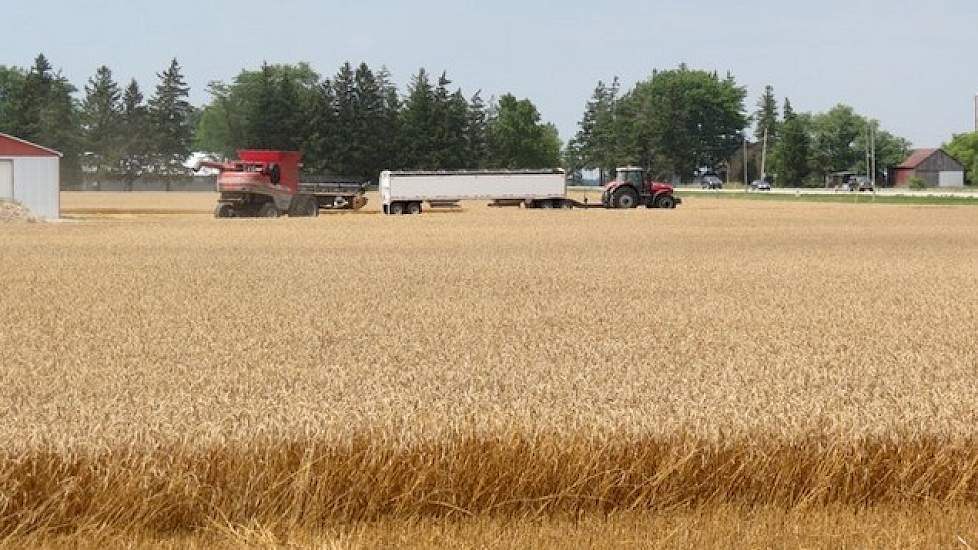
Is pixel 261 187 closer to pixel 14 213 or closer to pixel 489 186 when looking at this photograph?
pixel 14 213

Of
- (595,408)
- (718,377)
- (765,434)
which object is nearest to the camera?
(765,434)

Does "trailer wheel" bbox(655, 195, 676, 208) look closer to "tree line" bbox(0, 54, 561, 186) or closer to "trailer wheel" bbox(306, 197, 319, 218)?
"trailer wheel" bbox(306, 197, 319, 218)

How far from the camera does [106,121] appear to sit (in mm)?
154000

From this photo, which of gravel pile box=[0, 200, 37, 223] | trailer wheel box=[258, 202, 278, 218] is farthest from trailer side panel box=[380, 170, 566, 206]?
gravel pile box=[0, 200, 37, 223]

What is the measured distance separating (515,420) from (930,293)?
14.7 m

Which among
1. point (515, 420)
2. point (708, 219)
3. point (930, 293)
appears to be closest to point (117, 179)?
point (708, 219)

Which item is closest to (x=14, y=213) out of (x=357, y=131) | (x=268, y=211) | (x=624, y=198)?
(x=268, y=211)

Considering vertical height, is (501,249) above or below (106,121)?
below

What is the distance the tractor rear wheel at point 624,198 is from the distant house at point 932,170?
117 meters

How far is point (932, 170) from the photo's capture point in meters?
176

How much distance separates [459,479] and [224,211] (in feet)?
164

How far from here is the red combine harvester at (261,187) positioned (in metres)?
54.4

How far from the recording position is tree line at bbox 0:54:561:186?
5512 inches

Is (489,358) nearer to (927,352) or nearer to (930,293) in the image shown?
(927,352)
